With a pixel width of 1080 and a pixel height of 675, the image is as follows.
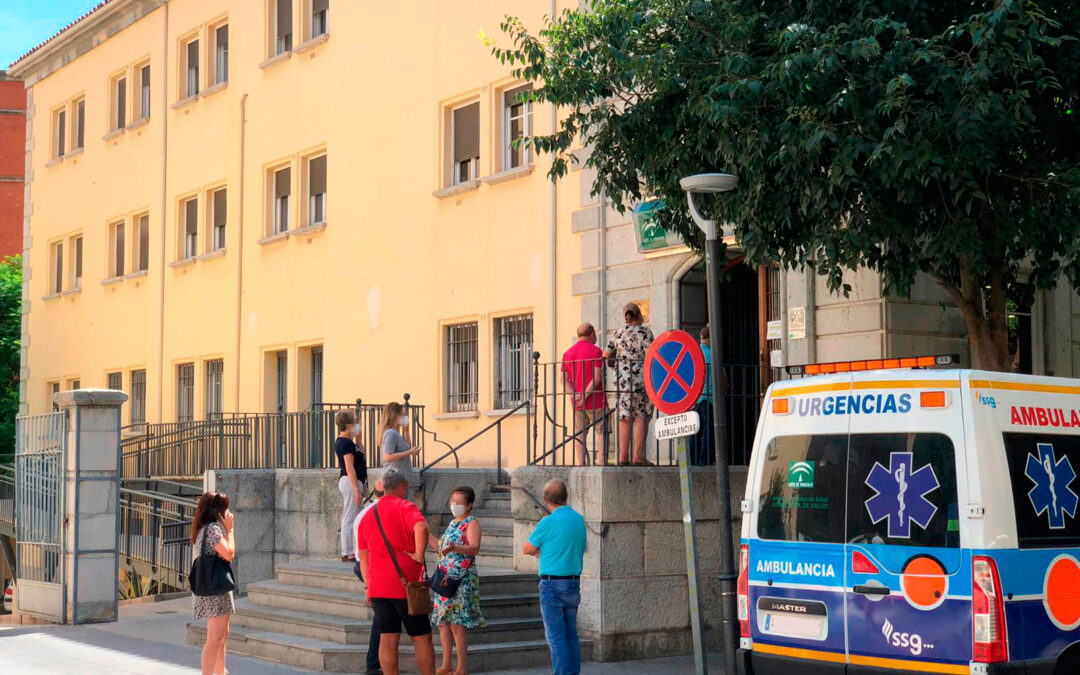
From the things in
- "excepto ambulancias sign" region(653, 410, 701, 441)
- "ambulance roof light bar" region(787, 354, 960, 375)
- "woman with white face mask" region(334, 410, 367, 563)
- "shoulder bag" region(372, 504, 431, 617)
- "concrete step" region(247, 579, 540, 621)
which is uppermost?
"ambulance roof light bar" region(787, 354, 960, 375)

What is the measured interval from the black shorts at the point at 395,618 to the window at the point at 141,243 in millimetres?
20520

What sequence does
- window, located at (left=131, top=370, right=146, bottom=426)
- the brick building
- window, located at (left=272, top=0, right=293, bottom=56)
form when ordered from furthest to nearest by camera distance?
the brick building → window, located at (left=131, top=370, right=146, bottom=426) → window, located at (left=272, top=0, right=293, bottom=56)

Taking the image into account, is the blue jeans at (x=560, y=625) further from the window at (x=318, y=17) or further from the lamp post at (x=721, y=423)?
the window at (x=318, y=17)

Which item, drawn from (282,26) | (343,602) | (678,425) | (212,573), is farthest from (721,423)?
(282,26)

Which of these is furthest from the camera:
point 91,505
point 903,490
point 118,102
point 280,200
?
point 118,102

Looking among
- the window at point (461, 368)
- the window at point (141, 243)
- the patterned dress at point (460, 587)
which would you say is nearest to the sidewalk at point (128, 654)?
the patterned dress at point (460, 587)

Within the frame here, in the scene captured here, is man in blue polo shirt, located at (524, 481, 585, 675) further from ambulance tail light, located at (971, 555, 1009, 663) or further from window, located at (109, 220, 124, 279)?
window, located at (109, 220, 124, 279)

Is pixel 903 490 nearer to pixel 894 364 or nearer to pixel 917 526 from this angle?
pixel 917 526

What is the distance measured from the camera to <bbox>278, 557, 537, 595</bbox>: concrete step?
43.6 feet

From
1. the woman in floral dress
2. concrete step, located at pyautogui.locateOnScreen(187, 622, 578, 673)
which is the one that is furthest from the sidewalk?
the woman in floral dress

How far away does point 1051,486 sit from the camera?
8.45 meters

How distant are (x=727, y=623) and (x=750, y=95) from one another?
13.0 feet

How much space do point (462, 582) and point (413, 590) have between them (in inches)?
46.4

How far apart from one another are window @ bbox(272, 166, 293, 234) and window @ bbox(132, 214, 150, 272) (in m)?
5.49
